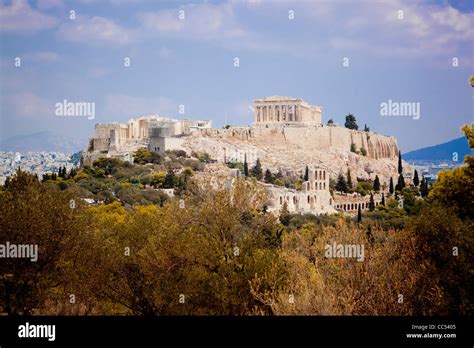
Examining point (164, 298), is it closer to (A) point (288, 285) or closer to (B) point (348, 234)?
(A) point (288, 285)

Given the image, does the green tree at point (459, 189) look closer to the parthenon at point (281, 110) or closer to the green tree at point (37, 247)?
the green tree at point (37, 247)

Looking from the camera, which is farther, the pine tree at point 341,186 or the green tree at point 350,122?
the green tree at point 350,122

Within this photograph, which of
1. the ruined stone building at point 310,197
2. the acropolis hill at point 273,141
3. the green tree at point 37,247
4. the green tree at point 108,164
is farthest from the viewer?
the acropolis hill at point 273,141

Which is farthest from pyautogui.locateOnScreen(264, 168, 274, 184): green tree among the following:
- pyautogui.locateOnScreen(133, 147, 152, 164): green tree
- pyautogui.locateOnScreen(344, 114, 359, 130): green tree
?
pyautogui.locateOnScreen(344, 114, 359, 130): green tree

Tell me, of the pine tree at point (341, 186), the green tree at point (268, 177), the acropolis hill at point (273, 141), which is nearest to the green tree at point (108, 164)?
the acropolis hill at point (273, 141)

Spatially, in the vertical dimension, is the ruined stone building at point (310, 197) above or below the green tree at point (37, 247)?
above

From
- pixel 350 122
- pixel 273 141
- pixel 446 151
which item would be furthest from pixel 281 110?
pixel 446 151

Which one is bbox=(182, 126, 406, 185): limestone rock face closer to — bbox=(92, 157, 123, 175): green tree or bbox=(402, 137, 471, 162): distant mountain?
bbox=(92, 157, 123, 175): green tree

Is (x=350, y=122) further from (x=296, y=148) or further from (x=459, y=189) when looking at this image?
(x=459, y=189)
